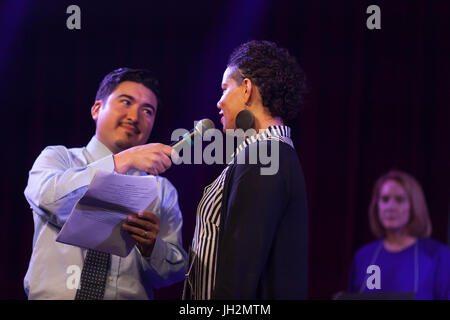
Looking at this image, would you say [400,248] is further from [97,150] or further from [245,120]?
[97,150]

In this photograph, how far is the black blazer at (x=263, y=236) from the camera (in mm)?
1283

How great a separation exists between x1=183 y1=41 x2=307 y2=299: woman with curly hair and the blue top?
149 cm

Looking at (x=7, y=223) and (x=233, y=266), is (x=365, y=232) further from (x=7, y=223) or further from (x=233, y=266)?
(x=7, y=223)

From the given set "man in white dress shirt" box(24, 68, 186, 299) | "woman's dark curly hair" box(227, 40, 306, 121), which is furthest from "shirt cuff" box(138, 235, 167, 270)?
"woman's dark curly hair" box(227, 40, 306, 121)

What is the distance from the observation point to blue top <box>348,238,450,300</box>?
2.64m

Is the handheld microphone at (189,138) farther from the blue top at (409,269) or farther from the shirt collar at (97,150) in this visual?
the blue top at (409,269)

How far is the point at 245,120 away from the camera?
158 cm

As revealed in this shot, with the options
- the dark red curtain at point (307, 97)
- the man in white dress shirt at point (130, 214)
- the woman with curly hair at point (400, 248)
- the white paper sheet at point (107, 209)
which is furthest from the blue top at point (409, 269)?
the white paper sheet at point (107, 209)

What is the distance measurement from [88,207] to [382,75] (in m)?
2.18

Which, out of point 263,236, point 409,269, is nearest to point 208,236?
point 263,236

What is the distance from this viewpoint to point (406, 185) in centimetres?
291

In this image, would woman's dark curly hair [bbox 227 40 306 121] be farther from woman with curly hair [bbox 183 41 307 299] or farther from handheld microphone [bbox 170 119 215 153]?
handheld microphone [bbox 170 119 215 153]
